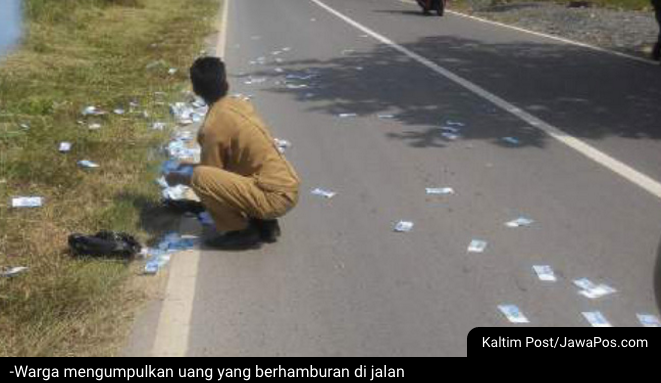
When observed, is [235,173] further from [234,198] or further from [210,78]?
[210,78]

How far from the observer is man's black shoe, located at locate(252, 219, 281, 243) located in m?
5.46

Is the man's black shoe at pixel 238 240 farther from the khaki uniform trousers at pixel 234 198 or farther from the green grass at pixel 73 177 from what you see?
the green grass at pixel 73 177

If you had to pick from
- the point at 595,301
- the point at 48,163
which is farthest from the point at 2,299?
the point at 595,301

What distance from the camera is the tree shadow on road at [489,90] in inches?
345

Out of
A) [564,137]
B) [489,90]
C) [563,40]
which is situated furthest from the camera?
[563,40]

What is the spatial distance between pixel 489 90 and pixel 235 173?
6.27m

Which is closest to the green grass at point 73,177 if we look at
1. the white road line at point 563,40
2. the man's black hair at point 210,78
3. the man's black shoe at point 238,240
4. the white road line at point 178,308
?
the white road line at point 178,308

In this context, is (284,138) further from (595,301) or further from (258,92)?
(595,301)

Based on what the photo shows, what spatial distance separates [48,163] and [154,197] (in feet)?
4.26

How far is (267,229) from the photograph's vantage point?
5500 millimetres
